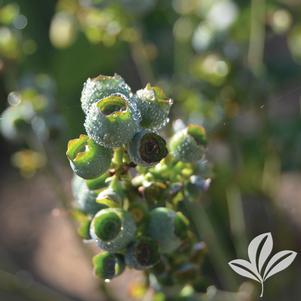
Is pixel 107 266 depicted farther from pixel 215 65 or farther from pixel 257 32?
pixel 257 32

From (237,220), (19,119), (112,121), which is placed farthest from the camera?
(237,220)

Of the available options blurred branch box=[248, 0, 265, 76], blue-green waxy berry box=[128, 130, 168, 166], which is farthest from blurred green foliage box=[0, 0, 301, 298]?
blue-green waxy berry box=[128, 130, 168, 166]

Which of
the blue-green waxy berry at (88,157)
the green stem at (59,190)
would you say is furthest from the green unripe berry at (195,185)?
the green stem at (59,190)

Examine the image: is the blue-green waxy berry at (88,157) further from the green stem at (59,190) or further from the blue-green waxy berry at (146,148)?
the green stem at (59,190)

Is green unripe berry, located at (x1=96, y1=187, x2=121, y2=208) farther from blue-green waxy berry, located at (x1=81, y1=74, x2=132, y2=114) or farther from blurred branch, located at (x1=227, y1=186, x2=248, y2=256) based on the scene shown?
blurred branch, located at (x1=227, y1=186, x2=248, y2=256)

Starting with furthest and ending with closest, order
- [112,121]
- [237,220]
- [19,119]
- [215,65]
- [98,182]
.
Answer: [237,220], [215,65], [19,119], [98,182], [112,121]

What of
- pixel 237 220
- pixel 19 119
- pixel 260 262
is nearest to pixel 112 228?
pixel 260 262

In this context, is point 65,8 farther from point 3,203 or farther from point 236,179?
point 3,203
